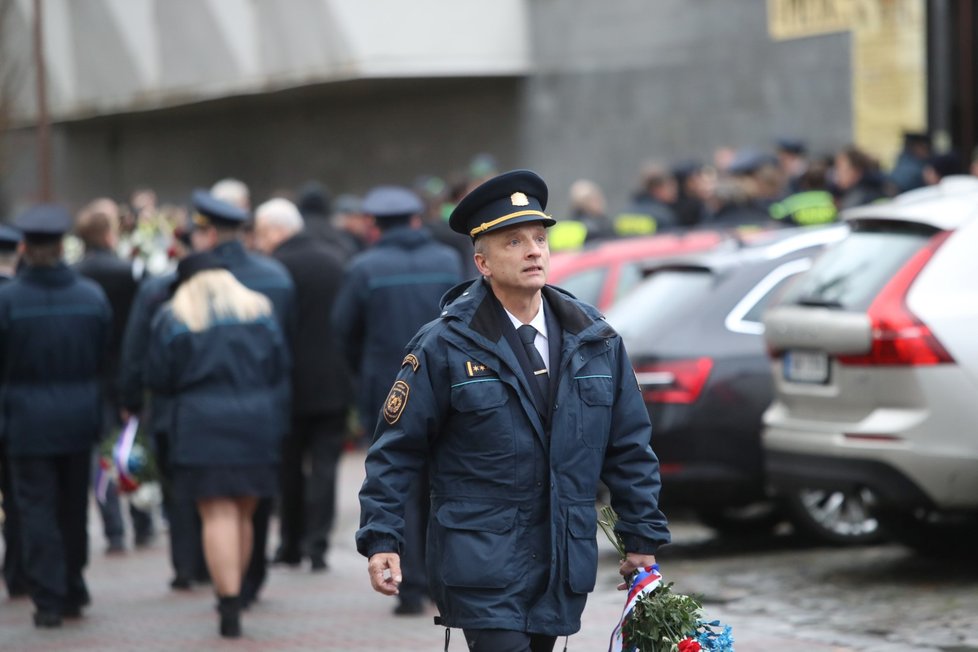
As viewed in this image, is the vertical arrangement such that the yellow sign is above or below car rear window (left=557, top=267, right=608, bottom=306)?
above

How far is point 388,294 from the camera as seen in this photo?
368 inches

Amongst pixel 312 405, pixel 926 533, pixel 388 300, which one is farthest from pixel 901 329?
pixel 312 405

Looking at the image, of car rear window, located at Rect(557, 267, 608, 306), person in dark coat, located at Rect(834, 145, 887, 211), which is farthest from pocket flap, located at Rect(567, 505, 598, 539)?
person in dark coat, located at Rect(834, 145, 887, 211)

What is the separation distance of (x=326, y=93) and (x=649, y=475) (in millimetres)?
24645

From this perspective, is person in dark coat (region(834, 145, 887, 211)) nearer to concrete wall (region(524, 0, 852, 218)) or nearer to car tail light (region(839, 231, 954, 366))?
concrete wall (region(524, 0, 852, 218))

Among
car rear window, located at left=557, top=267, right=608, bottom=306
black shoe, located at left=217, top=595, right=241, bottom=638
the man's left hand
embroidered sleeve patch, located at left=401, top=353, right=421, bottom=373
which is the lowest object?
black shoe, located at left=217, top=595, right=241, bottom=638

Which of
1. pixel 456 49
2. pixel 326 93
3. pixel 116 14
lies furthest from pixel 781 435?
pixel 116 14

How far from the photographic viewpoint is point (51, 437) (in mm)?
9031

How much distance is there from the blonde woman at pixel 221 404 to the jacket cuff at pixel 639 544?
380 centimetres

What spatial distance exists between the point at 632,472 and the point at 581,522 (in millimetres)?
247

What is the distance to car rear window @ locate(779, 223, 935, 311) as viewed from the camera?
8.27 metres

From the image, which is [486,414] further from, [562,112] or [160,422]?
[562,112]

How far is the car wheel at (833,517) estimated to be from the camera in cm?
963

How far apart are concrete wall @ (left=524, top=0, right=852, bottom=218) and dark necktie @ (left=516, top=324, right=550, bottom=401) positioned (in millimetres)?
14056
